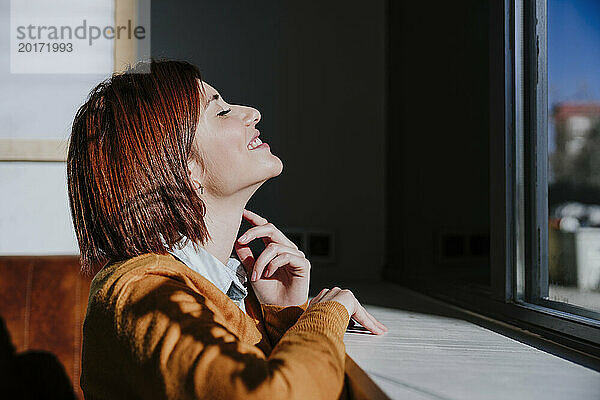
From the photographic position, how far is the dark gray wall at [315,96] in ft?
5.89

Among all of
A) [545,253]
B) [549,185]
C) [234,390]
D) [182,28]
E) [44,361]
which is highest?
[182,28]

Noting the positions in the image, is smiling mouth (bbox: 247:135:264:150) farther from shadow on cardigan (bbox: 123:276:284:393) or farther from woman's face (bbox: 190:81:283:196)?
shadow on cardigan (bbox: 123:276:284:393)

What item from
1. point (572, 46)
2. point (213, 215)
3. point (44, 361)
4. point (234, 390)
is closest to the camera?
point (234, 390)

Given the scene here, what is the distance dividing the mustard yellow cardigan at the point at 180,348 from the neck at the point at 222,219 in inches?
6.2

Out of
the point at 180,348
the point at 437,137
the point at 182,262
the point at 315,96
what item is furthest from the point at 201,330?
the point at 315,96

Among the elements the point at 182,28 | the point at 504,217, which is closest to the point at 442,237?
the point at 504,217

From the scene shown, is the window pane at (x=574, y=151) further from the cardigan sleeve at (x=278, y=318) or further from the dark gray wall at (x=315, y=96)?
the dark gray wall at (x=315, y=96)

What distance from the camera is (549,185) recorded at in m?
1.07

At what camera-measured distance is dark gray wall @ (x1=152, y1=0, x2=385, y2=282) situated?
180 cm

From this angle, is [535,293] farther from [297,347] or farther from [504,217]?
[297,347]

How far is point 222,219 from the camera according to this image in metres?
1.00

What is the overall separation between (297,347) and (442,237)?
930mm

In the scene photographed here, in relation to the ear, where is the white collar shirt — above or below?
below

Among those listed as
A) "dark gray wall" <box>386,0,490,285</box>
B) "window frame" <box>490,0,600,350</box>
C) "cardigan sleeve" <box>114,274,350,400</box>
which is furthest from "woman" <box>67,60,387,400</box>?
"dark gray wall" <box>386,0,490,285</box>
